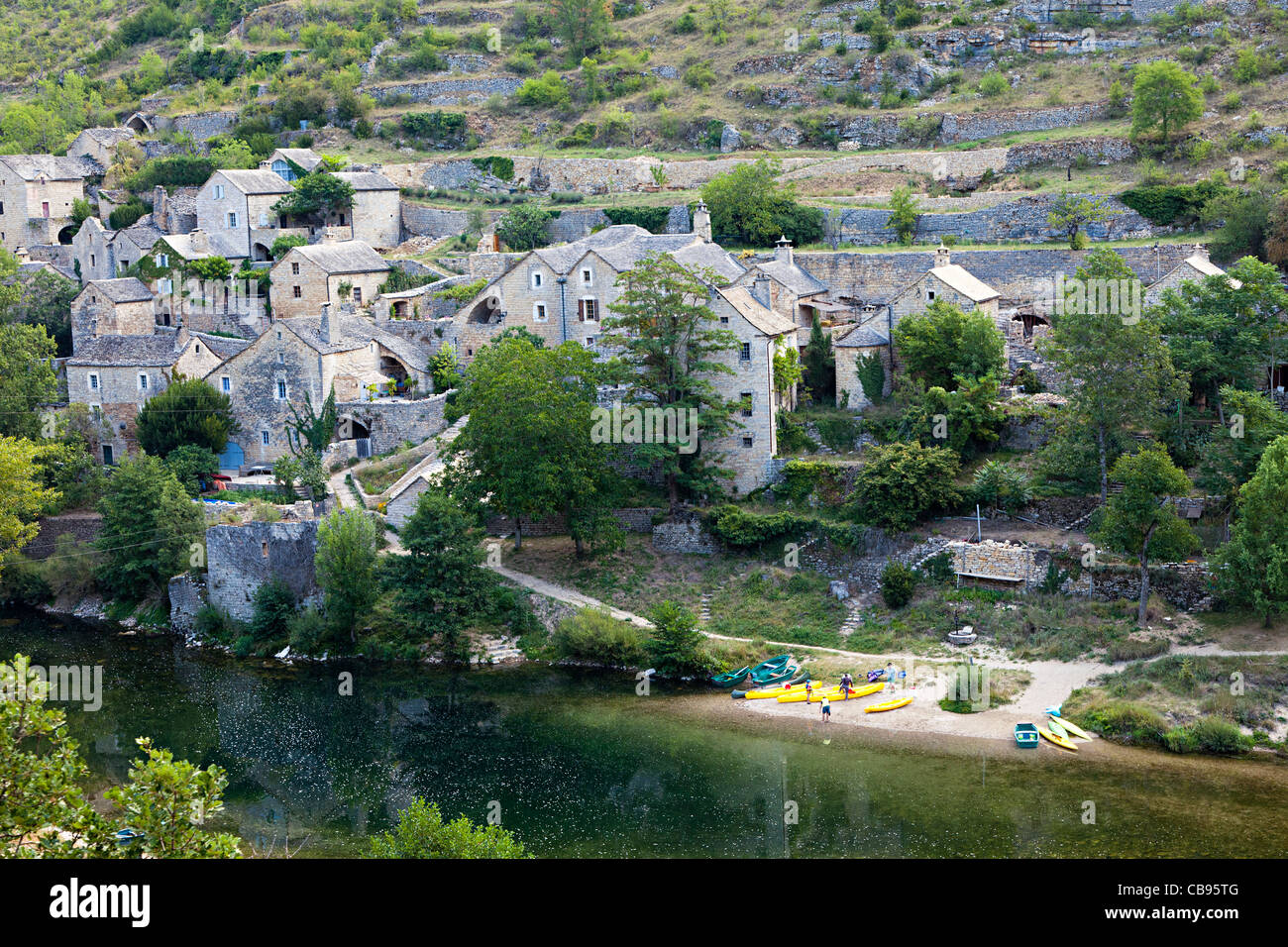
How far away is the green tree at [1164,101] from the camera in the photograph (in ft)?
175

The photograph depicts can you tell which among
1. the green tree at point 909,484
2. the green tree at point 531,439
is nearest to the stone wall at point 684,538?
the green tree at point 531,439

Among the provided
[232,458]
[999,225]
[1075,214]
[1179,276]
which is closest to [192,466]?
[232,458]

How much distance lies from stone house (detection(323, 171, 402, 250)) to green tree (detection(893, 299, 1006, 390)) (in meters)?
26.9

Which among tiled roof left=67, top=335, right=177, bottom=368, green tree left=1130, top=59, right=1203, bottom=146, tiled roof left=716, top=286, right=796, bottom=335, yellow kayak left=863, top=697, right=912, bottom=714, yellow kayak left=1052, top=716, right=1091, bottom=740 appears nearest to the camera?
yellow kayak left=1052, top=716, right=1091, bottom=740

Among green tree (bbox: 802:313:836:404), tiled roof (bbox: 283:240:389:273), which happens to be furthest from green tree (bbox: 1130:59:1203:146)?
tiled roof (bbox: 283:240:389:273)

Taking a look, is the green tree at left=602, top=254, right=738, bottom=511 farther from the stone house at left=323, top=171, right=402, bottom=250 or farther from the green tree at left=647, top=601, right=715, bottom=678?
the stone house at left=323, top=171, right=402, bottom=250

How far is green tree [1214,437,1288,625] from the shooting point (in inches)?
1141

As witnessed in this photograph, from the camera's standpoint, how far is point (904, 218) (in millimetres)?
51312

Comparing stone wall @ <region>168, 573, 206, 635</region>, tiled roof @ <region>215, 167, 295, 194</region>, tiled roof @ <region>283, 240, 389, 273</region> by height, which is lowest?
stone wall @ <region>168, 573, 206, 635</region>

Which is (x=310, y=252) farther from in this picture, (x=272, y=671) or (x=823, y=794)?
(x=823, y=794)

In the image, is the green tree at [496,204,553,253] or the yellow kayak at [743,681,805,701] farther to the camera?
the green tree at [496,204,553,253]

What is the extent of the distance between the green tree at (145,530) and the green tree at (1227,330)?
90.3 feet

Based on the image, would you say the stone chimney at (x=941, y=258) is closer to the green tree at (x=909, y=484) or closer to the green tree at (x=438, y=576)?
the green tree at (x=909, y=484)

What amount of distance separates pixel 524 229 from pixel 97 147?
26.2 m
